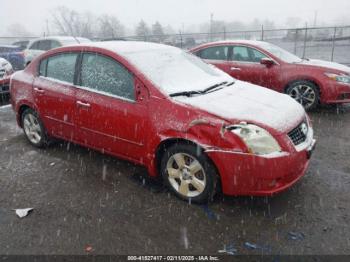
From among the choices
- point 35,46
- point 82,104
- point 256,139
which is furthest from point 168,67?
point 35,46

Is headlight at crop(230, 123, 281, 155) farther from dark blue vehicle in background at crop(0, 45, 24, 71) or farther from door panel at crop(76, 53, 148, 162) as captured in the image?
dark blue vehicle in background at crop(0, 45, 24, 71)

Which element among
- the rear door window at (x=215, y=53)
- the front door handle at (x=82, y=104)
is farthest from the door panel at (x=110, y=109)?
the rear door window at (x=215, y=53)

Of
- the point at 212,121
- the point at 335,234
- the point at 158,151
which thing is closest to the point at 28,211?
the point at 158,151

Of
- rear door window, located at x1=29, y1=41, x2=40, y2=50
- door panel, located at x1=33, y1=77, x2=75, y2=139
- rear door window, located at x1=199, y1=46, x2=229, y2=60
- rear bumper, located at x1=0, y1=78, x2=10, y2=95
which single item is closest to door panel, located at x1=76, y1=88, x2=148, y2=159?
door panel, located at x1=33, y1=77, x2=75, y2=139

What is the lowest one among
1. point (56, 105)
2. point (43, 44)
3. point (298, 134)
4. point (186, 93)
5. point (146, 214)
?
point (146, 214)

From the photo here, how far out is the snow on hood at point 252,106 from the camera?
11.1ft

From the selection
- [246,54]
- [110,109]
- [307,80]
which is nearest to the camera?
[110,109]

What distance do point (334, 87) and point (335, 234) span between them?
4507mm

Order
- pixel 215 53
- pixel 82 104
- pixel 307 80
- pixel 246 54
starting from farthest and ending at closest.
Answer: pixel 215 53
pixel 246 54
pixel 307 80
pixel 82 104

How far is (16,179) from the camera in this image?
441 cm

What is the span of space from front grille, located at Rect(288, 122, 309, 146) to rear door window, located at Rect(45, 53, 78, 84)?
286 centimetres

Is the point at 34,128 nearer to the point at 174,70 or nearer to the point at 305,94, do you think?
the point at 174,70

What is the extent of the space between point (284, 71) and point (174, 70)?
3.99 metres

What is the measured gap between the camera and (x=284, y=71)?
289 inches
